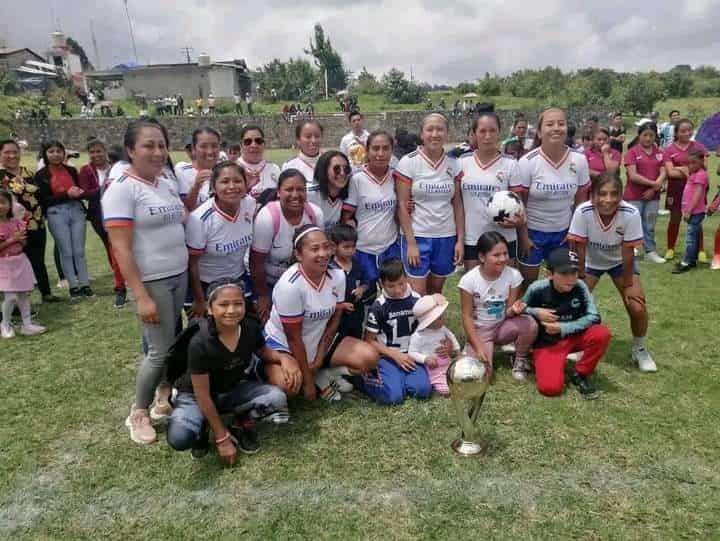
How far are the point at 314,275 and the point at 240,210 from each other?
2.22ft

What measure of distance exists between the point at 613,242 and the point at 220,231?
2.93 meters

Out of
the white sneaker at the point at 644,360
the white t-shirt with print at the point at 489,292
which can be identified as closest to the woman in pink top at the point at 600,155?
the white sneaker at the point at 644,360

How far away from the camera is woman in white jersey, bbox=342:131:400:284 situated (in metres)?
4.21

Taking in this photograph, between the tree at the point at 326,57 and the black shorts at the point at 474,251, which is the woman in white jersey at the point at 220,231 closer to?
the black shorts at the point at 474,251

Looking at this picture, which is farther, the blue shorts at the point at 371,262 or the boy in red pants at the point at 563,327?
the blue shorts at the point at 371,262

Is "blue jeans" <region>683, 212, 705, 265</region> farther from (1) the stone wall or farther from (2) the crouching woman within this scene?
(1) the stone wall

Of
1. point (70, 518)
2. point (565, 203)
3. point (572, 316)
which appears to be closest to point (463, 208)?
point (565, 203)

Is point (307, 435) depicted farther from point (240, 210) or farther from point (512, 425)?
point (240, 210)

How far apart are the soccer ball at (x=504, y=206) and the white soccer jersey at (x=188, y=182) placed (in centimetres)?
219

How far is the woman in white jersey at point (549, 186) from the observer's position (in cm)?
422

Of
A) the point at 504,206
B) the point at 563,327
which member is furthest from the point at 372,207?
the point at 563,327

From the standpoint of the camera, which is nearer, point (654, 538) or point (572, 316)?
point (654, 538)

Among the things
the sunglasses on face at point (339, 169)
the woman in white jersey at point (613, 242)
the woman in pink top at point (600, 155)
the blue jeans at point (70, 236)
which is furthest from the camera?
the woman in pink top at point (600, 155)

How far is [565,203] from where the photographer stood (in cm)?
435
